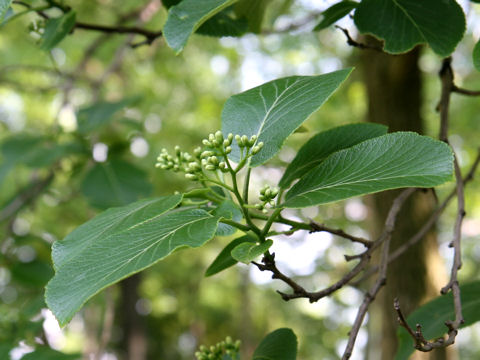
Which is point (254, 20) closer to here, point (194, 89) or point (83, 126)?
point (83, 126)

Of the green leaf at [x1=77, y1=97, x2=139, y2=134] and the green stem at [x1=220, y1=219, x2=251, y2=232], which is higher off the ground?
the green stem at [x1=220, y1=219, x2=251, y2=232]

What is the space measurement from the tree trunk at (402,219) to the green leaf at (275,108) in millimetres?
980

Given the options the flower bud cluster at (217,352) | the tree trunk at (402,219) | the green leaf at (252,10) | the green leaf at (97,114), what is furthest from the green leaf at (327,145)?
the green leaf at (97,114)

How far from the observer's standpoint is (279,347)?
1027 millimetres

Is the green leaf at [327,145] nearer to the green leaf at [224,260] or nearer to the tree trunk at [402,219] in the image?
the green leaf at [224,260]

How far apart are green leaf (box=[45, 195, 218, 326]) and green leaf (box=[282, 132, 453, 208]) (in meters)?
0.16

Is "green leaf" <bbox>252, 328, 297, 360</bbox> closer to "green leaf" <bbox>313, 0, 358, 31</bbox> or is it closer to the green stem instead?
the green stem

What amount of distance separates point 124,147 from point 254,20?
1282mm

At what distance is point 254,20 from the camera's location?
1.37 meters

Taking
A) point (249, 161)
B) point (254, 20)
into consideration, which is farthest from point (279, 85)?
point (254, 20)

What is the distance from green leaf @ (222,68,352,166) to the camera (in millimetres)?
871

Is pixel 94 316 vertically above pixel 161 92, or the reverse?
pixel 161 92

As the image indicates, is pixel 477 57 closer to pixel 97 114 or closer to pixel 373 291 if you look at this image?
pixel 373 291

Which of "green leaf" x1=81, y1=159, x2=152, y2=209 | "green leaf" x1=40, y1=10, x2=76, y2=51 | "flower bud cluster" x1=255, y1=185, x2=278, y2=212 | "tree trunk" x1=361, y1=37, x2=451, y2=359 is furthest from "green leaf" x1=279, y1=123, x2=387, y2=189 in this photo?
"green leaf" x1=81, y1=159, x2=152, y2=209
